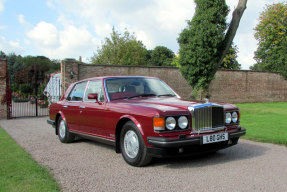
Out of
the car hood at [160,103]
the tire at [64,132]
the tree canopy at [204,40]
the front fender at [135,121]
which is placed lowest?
the tire at [64,132]

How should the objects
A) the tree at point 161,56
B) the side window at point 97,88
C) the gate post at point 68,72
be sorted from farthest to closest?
the tree at point 161,56
the gate post at point 68,72
the side window at point 97,88

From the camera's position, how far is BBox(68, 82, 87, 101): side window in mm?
6688

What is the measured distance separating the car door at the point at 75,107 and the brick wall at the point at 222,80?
8852 millimetres

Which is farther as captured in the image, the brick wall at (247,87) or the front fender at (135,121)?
the brick wall at (247,87)

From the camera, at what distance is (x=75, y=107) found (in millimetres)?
6605

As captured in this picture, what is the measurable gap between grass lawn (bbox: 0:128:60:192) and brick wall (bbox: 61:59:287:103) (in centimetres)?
1063

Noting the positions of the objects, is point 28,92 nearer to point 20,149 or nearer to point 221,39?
point 221,39

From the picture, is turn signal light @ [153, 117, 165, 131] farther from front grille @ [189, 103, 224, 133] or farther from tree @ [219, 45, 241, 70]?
tree @ [219, 45, 241, 70]

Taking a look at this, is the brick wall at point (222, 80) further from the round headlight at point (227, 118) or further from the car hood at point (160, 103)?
the round headlight at point (227, 118)

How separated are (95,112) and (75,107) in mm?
1046

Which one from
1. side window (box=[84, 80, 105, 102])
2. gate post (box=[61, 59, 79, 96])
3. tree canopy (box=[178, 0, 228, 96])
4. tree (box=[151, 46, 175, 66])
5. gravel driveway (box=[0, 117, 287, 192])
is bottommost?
gravel driveway (box=[0, 117, 287, 192])

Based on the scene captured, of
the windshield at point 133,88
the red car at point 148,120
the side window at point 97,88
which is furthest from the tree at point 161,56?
the red car at point 148,120

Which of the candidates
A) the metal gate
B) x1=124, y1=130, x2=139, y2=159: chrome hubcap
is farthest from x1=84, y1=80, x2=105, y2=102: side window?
the metal gate

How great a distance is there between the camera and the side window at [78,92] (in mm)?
6688
